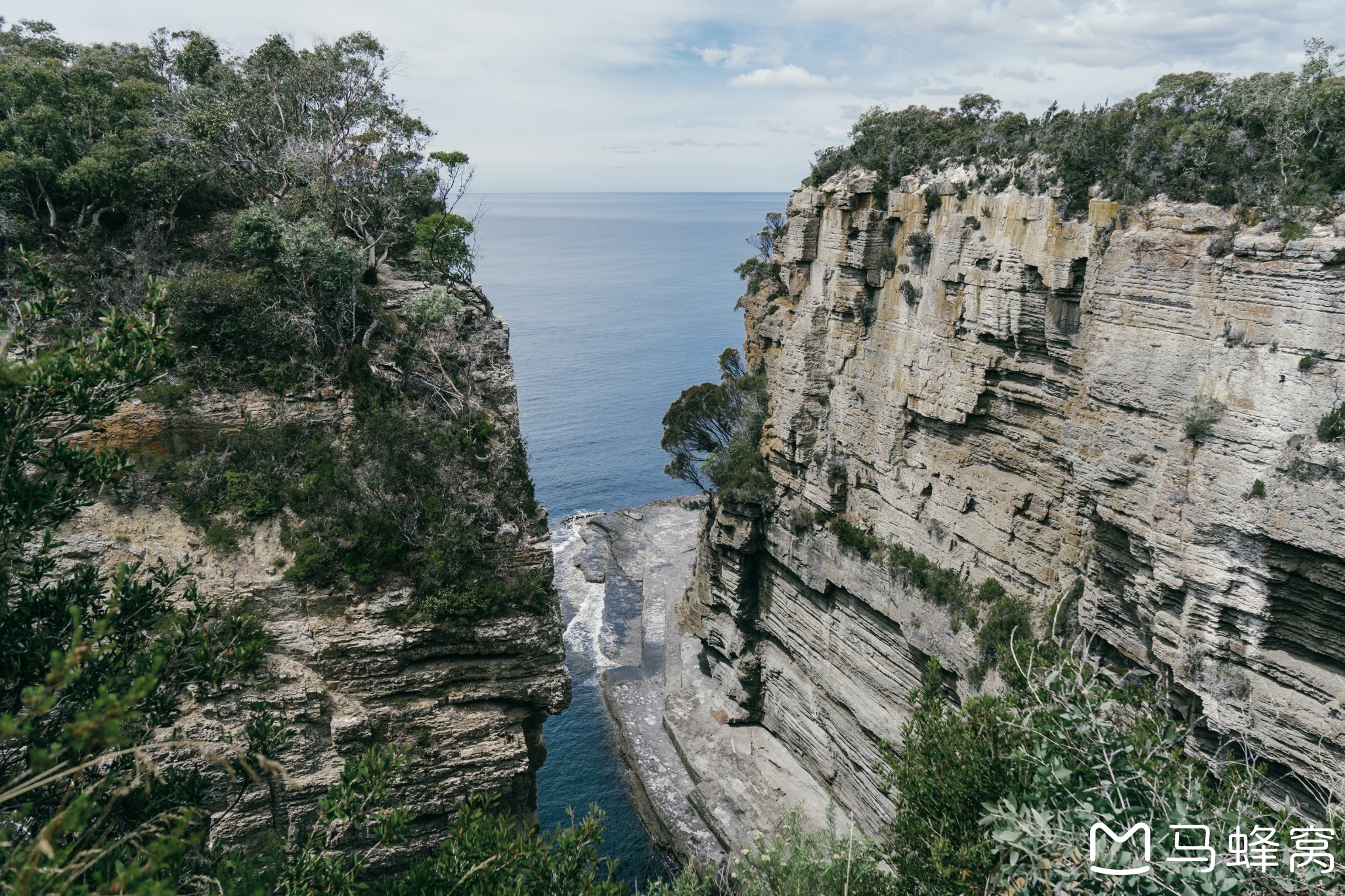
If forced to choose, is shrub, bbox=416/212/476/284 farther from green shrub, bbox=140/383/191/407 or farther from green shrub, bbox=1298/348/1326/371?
green shrub, bbox=1298/348/1326/371

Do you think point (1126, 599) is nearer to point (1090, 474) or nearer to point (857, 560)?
point (1090, 474)

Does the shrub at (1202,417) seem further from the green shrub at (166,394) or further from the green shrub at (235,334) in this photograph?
the green shrub at (166,394)

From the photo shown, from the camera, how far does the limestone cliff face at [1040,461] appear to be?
46.8ft

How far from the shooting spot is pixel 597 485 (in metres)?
55.3

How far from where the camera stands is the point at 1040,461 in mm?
20703

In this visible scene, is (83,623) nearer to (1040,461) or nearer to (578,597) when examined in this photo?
(1040,461)

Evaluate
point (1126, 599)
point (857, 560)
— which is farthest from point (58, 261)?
point (1126, 599)

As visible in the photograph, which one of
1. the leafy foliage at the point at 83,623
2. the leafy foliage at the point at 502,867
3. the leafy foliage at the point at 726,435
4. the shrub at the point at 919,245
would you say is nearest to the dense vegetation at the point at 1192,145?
the shrub at the point at 919,245

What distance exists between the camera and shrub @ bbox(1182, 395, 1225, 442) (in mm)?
15219

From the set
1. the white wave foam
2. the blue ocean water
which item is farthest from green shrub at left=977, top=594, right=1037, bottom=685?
the white wave foam

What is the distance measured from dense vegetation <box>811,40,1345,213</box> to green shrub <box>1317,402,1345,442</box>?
4.16 m

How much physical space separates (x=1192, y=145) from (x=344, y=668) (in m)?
22.9

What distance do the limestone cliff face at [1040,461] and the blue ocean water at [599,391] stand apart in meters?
7.07

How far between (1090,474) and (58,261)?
91.6ft
